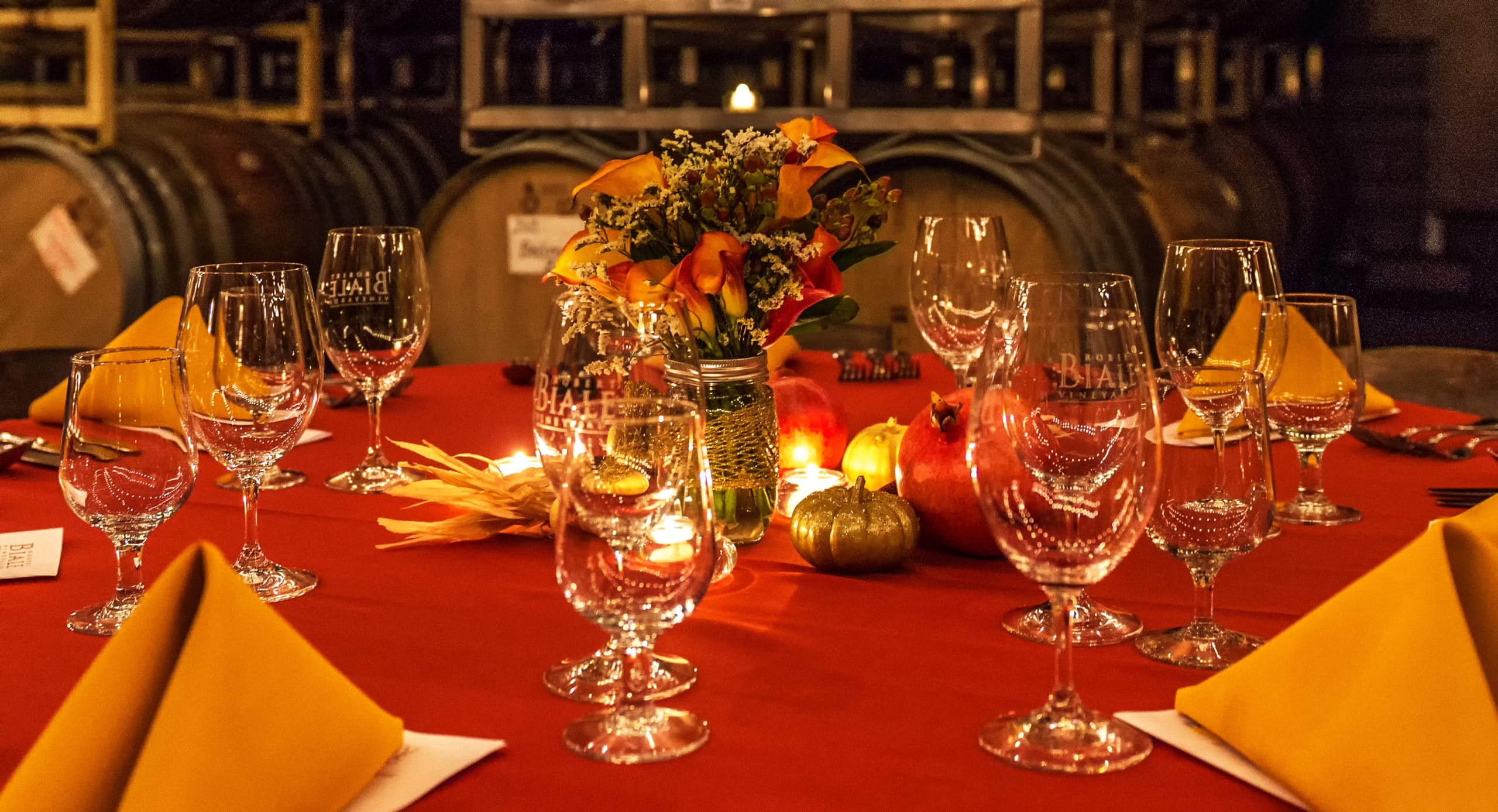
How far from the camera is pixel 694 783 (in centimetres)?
77

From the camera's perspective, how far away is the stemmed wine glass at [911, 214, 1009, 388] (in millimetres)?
1584

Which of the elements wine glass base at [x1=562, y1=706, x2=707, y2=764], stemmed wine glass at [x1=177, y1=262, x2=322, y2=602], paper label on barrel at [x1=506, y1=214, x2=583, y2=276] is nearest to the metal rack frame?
paper label on barrel at [x1=506, y1=214, x2=583, y2=276]

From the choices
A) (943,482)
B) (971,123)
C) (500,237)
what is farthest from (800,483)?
(500,237)

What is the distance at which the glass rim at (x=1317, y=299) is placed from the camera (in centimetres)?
145

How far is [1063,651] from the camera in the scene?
0.82 m

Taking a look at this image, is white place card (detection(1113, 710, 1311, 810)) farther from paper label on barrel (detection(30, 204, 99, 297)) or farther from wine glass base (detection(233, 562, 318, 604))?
paper label on barrel (detection(30, 204, 99, 297))

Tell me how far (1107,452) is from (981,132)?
261 cm

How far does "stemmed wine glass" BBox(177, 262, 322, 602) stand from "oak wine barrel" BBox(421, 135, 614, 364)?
7.68ft

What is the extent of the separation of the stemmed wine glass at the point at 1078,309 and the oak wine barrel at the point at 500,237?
263cm

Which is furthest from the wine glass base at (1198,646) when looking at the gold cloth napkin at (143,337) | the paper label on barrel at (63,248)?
the paper label on barrel at (63,248)

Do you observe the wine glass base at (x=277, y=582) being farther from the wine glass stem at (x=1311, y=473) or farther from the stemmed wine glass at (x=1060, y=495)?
the wine glass stem at (x=1311, y=473)

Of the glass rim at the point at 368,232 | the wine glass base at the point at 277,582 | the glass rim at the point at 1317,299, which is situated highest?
the glass rim at the point at 368,232

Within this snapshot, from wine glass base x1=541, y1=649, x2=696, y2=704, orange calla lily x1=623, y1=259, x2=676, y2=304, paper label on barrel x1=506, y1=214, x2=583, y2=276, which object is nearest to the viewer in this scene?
wine glass base x1=541, y1=649, x2=696, y2=704

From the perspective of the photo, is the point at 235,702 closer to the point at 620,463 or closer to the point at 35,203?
the point at 620,463
